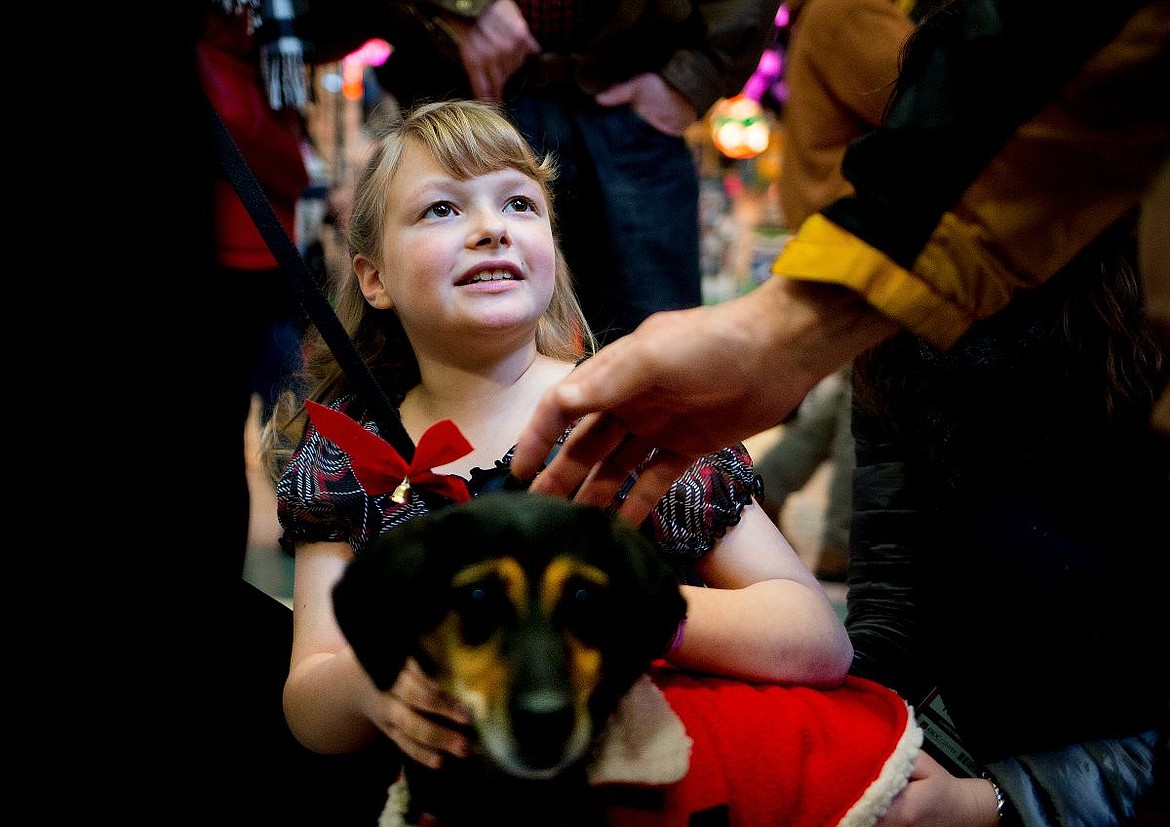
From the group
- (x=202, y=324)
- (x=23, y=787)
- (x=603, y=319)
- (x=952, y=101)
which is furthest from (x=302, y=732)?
(x=603, y=319)

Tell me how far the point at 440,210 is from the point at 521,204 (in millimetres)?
95

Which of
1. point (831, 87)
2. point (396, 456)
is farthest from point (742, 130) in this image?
point (396, 456)

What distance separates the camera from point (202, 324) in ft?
2.68

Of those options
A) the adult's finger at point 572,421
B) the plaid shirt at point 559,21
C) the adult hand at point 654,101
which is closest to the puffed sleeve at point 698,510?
the adult's finger at point 572,421

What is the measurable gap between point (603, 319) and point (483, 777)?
103 cm

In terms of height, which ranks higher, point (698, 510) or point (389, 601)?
point (389, 601)

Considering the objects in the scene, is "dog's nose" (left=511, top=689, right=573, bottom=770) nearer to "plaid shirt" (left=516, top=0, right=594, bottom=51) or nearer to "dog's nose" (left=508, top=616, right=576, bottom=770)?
"dog's nose" (left=508, top=616, right=576, bottom=770)

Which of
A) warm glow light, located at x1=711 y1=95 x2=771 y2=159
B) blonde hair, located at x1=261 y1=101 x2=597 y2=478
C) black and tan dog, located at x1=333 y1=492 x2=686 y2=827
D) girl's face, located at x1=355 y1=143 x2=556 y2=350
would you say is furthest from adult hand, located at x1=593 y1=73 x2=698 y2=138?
warm glow light, located at x1=711 y1=95 x2=771 y2=159

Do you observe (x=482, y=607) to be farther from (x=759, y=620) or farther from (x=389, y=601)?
(x=759, y=620)

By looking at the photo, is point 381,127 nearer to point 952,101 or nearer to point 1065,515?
point 952,101

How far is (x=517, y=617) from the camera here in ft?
1.84

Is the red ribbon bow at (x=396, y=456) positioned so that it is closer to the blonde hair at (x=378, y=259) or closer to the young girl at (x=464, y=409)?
the young girl at (x=464, y=409)

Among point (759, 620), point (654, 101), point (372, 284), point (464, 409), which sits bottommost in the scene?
point (759, 620)

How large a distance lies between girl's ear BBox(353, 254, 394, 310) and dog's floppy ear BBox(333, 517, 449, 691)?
0.57m
